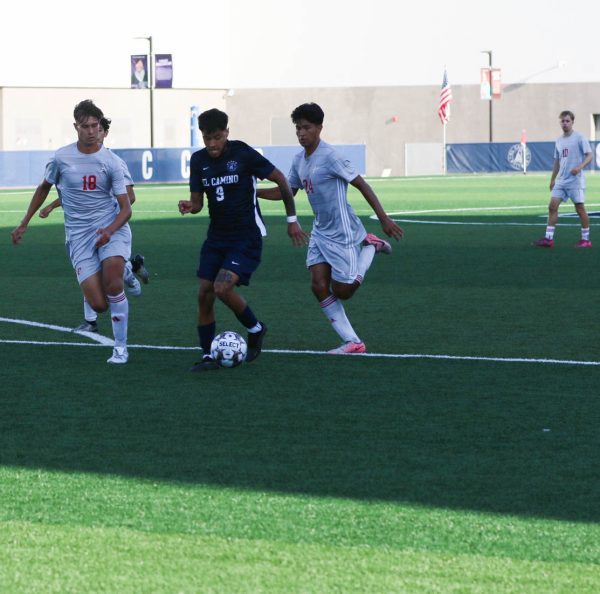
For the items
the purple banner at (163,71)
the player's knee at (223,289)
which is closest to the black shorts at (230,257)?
the player's knee at (223,289)

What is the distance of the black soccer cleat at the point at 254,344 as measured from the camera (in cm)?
1108

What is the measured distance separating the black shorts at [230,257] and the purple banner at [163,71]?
180 feet

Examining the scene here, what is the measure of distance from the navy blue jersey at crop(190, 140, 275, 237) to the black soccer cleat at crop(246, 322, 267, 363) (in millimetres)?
803

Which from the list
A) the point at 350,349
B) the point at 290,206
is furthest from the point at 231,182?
the point at 350,349

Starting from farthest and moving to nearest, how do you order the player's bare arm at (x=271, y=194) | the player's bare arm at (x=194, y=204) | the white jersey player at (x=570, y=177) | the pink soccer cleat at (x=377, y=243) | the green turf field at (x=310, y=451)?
the white jersey player at (x=570, y=177) → the pink soccer cleat at (x=377, y=243) → the player's bare arm at (x=271, y=194) → the player's bare arm at (x=194, y=204) → the green turf field at (x=310, y=451)

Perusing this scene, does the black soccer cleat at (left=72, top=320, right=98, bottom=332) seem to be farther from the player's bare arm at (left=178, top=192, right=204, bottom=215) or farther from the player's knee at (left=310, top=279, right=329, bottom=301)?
the player's bare arm at (left=178, top=192, right=204, bottom=215)

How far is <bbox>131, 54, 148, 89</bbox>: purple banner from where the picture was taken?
64.1 meters

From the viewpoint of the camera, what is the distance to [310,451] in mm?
7836

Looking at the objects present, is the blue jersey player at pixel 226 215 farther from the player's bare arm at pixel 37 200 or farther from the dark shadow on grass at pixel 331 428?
the player's bare arm at pixel 37 200

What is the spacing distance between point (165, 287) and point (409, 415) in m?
8.60

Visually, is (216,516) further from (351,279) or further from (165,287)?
(165,287)

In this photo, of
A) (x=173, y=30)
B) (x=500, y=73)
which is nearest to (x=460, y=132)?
(x=500, y=73)

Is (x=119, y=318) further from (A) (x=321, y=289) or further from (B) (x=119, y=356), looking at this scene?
(A) (x=321, y=289)

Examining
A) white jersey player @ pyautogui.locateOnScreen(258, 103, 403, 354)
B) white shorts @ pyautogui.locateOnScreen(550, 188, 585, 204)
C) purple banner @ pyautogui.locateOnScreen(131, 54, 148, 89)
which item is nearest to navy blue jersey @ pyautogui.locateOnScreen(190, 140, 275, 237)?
white jersey player @ pyautogui.locateOnScreen(258, 103, 403, 354)
